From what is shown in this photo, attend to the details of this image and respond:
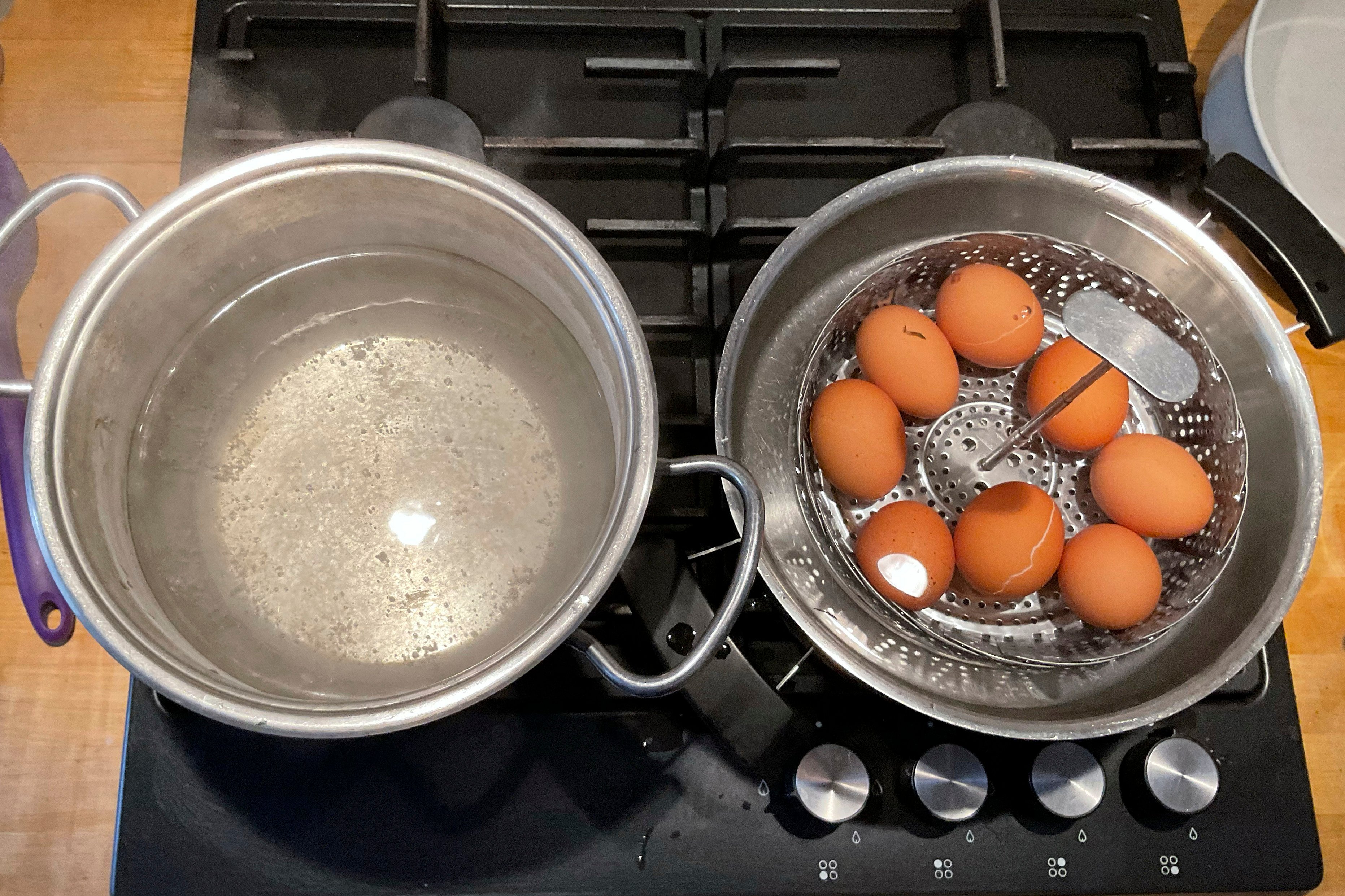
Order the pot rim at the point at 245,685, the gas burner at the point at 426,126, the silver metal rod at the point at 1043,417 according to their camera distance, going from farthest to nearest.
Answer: the gas burner at the point at 426,126
the silver metal rod at the point at 1043,417
the pot rim at the point at 245,685

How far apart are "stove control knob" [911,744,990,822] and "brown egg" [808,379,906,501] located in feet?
0.66

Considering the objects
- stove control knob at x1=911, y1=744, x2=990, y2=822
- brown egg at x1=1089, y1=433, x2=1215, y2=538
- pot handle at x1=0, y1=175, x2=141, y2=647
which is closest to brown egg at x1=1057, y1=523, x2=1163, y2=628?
brown egg at x1=1089, y1=433, x2=1215, y2=538

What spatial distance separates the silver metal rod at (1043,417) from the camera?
56 centimetres

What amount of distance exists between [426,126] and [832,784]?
63 centimetres

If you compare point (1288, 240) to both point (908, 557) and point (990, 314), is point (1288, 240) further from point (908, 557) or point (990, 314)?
point (908, 557)

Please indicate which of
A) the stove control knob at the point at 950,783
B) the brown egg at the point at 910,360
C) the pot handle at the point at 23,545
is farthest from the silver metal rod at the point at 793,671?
the pot handle at the point at 23,545

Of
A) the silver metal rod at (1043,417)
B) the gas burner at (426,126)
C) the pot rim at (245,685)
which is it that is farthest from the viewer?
the gas burner at (426,126)

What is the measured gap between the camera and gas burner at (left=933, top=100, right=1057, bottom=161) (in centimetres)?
72

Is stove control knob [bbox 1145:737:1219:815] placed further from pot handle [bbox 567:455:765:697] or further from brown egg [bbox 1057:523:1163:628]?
pot handle [bbox 567:455:765:697]

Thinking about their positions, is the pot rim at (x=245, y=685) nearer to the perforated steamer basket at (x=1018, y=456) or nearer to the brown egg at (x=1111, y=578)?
the perforated steamer basket at (x=1018, y=456)

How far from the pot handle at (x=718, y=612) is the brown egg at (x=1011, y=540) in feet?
0.71

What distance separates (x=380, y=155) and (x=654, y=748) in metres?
0.47

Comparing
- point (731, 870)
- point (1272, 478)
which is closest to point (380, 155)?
point (731, 870)

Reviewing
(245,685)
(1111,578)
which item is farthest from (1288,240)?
(245,685)
